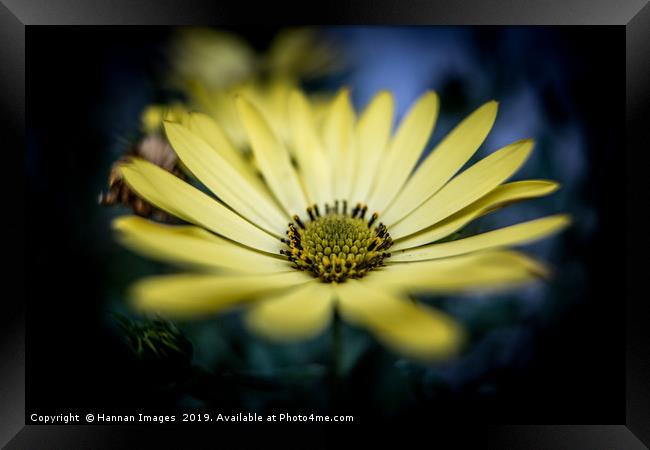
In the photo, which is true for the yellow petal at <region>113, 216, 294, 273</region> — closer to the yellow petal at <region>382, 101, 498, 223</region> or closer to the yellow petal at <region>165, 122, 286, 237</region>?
the yellow petal at <region>165, 122, 286, 237</region>

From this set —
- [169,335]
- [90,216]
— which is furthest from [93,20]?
[169,335]

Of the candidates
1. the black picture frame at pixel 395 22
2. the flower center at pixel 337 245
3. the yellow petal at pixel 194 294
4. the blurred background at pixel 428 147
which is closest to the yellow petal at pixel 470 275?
the flower center at pixel 337 245

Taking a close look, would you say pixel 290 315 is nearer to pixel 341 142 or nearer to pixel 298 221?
pixel 298 221

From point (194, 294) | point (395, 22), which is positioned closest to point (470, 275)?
point (194, 294)

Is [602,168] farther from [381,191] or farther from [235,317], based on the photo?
[235,317]

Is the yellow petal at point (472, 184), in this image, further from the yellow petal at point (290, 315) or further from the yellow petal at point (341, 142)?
the yellow petal at point (290, 315)

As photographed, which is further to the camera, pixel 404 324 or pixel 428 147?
pixel 428 147

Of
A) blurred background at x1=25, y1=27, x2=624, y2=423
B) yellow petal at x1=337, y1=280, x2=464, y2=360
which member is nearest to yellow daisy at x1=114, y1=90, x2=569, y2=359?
yellow petal at x1=337, y1=280, x2=464, y2=360
